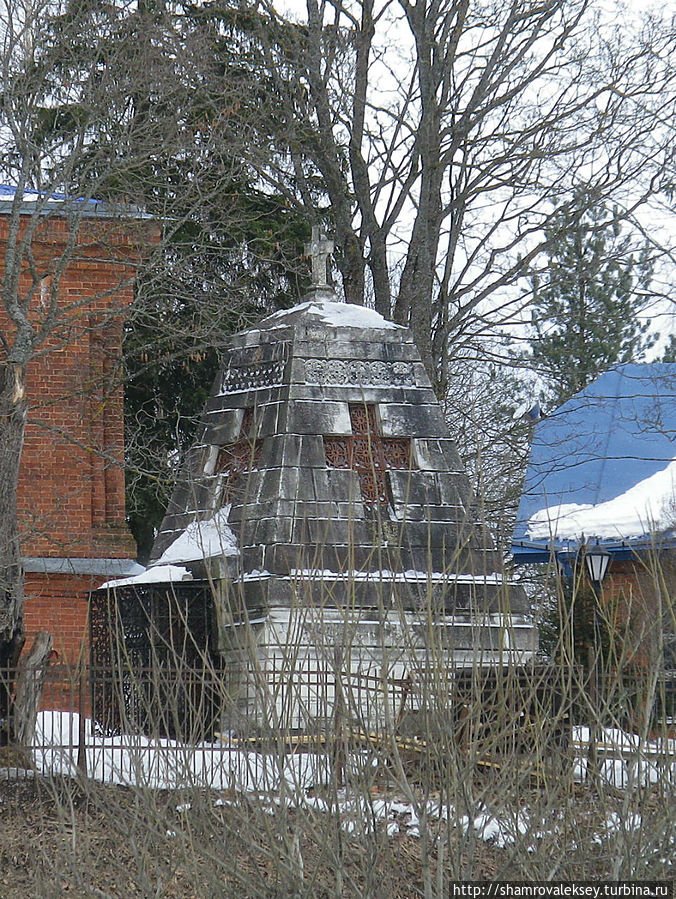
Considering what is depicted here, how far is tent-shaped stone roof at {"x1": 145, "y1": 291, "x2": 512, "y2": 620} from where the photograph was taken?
11680 mm

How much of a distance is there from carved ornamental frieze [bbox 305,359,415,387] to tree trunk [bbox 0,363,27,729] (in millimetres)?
2609

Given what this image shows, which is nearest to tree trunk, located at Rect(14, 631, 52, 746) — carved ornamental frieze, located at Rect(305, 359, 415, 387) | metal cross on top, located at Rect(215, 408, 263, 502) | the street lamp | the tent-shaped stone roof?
the tent-shaped stone roof

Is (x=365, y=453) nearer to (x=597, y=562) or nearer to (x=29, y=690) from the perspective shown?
(x=597, y=562)

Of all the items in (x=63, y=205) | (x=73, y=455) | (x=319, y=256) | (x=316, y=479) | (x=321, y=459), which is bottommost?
(x=316, y=479)

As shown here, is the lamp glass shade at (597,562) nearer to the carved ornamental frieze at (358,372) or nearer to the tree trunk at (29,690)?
the carved ornamental frieze at (358,372)

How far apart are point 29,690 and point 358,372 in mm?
3964

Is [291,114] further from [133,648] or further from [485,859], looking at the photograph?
[485,859]

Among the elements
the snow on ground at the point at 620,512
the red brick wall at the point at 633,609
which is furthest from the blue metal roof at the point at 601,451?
the red brick wall at the point at 633,609

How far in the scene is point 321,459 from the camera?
11922 millimetres

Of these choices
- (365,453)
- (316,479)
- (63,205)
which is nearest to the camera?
(316,479)

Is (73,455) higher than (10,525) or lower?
higher

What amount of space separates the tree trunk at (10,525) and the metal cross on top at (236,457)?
1.84 meters

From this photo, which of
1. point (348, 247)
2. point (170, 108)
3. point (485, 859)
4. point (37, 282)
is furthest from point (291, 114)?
point (485, 859)

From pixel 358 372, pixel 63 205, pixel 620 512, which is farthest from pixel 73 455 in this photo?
pixel 620 512
